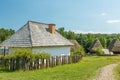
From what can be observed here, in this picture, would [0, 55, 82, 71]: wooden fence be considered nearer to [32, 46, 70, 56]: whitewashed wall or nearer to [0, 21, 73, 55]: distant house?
[0, 21, 73, 55]: distant house

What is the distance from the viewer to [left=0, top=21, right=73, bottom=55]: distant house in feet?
109

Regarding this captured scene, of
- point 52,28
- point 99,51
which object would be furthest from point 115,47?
point 52,28

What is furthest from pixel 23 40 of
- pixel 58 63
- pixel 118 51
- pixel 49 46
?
pixel 118 51

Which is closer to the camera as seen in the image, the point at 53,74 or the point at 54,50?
the point at 53,74

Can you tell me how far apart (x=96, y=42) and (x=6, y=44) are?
43286mm

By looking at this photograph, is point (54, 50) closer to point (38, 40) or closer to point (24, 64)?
point (38, 40)

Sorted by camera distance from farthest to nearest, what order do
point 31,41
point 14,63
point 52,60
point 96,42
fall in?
point 96,42 → point 31,41 → point 52,60 → point 14,63

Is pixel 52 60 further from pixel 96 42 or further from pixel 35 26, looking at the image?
pixel 96 42

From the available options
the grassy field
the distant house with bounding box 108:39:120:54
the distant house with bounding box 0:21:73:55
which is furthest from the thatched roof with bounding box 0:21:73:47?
the distant house with bounding box 108:39:120:54

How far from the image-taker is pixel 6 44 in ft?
113

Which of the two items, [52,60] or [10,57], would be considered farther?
[52,60]

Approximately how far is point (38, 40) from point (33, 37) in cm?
76

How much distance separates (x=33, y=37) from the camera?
112 ft

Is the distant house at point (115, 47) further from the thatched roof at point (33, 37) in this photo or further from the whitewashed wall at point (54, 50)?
the thatched roof at point (33, 37)
